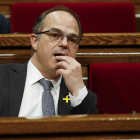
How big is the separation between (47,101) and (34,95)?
19 millimetres

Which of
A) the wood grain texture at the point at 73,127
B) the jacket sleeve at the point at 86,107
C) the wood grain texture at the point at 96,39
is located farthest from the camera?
the wood grain texture at the point at 96,39

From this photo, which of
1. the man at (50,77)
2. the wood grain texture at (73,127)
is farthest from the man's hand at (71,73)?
the wood grain texture at (73,127)

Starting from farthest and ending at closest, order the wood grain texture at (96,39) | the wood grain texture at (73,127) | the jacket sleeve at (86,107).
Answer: the wood grain texture at (96,39) < the jacket sleeve at (86,107) < the wood grain texture at (73,127)

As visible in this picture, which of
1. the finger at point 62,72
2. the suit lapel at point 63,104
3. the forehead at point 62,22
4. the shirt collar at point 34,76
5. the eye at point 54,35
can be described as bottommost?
the suit lapel at point 63,104

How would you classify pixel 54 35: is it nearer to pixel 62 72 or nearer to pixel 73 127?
pixel 62 72

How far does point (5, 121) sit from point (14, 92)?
0.20 m

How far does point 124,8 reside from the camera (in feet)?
2.32

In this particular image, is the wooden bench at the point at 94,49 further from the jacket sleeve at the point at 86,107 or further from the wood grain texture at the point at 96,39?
the jacket sleeve at the point at 86,107

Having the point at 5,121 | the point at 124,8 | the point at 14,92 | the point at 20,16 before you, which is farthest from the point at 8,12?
the point at 5,121

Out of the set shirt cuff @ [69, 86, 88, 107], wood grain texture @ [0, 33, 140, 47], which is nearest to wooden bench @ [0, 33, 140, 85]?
wood grain texture @ [0, 33, 140, 47]

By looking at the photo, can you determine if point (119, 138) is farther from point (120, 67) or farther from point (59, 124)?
point (120, 67)

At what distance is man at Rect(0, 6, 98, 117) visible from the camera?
435mm

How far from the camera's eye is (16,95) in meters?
0.44

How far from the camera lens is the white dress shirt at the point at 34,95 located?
0.43 meters
